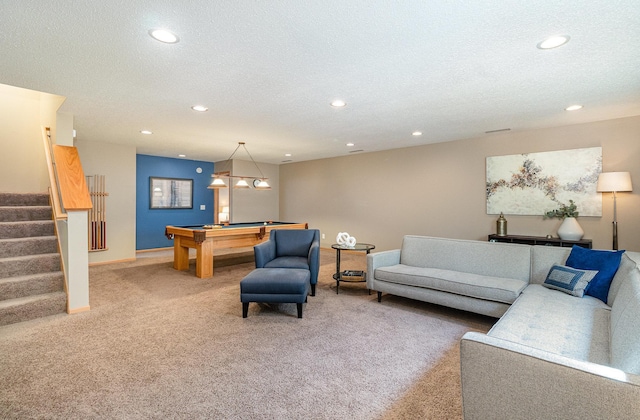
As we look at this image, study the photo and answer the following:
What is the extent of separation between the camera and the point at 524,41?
2197 millimetres

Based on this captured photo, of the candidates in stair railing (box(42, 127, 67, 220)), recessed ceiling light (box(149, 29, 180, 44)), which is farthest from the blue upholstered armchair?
recessed ceiling light (box(149, 29, 180, 44))

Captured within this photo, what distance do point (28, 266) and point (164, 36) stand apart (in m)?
3.24

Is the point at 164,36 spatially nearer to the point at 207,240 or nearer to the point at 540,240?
the point at 207,240

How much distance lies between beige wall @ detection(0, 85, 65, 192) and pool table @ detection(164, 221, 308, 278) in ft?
7.09

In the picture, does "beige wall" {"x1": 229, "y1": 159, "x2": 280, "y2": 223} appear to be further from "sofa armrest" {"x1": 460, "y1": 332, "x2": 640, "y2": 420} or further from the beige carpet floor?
"sofa armrest" {"x1": 460, "y1": 332, "x2": 640, "y2": 420}

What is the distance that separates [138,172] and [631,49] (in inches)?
328

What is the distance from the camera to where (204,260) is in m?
4.81

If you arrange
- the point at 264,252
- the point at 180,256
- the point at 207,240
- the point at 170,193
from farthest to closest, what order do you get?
1. the point at 170,193
2. the point at 180,256
3. the point at 207,240
4. the point at 264,252

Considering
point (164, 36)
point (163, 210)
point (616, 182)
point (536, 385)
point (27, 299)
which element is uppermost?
point (164, 36)

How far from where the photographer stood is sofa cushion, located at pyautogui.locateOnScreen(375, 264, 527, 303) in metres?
2.87

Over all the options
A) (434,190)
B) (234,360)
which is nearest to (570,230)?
(434,190)

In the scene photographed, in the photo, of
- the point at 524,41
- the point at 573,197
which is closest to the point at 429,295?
the point at 524,41

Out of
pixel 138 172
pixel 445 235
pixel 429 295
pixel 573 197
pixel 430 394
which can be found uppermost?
pixel 138 172

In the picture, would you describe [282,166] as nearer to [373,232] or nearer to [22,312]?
[373,232]
